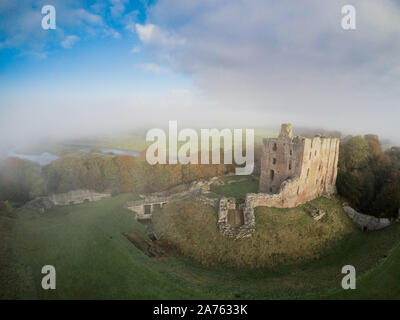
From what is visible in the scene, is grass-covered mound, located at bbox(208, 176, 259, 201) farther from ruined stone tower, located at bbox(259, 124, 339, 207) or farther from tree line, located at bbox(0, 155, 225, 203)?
tree line, located at bbox(0, 155, 225, 203)

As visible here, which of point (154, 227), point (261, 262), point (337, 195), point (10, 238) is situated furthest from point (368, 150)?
point (10, 238)

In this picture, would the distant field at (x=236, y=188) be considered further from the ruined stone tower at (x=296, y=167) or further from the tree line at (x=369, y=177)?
the tree line at (x=369, y=177)

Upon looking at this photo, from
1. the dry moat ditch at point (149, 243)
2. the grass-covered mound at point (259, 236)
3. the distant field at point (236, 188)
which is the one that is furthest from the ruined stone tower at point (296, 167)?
the dry moat ditch at point (149, 243)

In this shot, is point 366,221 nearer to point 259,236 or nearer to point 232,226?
point 259,236

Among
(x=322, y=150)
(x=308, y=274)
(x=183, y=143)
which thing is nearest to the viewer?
(x=308, y=274)

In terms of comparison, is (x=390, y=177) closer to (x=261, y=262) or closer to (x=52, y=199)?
(x=261, y=262)
